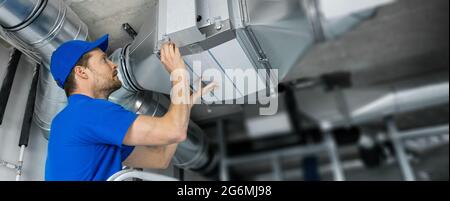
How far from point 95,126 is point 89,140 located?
0.15 feet

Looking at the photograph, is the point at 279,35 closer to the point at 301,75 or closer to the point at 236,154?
the point at 301,75

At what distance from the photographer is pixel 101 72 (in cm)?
83

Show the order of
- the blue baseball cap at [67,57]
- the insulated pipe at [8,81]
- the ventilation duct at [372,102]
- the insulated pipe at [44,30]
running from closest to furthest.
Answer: the ventilation duct at [372,102] < the blue baseball cap at [67,57] < the insulated pipe at [44,30] < the insulated pipe at [8,81]

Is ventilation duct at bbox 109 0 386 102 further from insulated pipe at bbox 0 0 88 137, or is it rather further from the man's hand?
insulated pipe at bbox 0 0 88 137

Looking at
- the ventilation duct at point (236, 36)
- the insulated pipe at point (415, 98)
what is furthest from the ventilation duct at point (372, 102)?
the ventilation duct at point (236, 36)

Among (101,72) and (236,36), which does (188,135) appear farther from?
(236,36)

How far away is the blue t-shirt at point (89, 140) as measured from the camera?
673 mm

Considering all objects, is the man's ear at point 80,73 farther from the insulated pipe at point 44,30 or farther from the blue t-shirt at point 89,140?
the insulated pipe at point 44,30

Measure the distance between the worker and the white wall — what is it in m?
0.56

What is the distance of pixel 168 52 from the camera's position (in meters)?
0.76

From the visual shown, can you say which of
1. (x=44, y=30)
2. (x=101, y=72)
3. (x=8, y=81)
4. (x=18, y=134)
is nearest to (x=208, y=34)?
(x=101, y=72)

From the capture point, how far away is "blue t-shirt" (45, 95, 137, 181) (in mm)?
673

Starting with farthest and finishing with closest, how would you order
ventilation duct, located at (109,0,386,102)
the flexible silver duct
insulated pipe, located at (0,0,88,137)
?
the flexible silver duct
insulated pipe, located at (0,0,88,137)
ventilation duct, located at (109,0,386,102)

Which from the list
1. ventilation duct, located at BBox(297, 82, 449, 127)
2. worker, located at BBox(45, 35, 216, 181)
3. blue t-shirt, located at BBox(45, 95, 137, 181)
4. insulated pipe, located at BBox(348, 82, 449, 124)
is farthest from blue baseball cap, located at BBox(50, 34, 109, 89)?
insulated pipe, located at BBox(348, 82, 449, 124)
